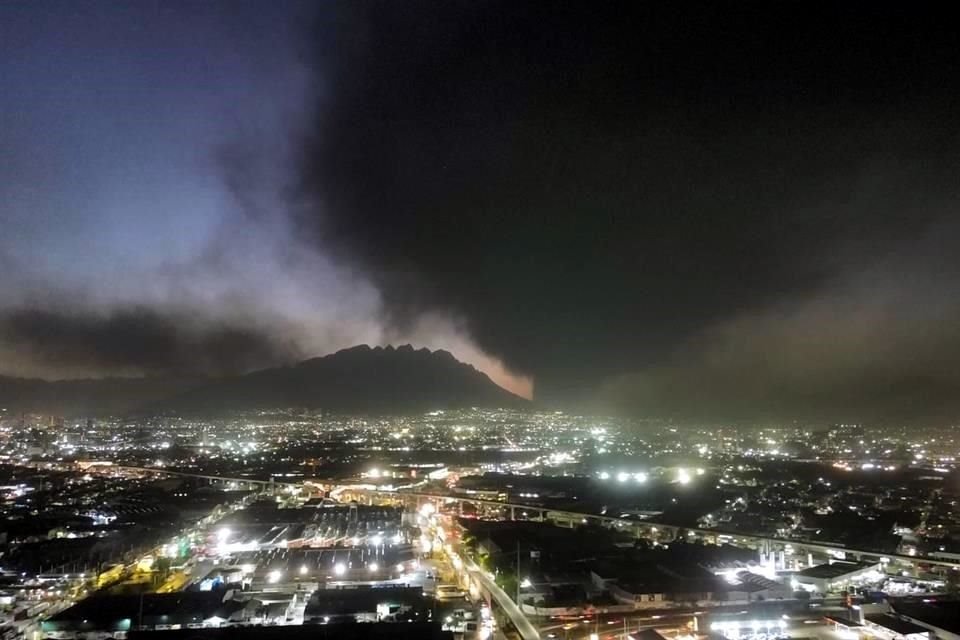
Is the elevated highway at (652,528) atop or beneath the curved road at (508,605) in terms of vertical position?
atop

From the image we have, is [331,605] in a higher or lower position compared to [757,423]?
lower

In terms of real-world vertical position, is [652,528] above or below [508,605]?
above

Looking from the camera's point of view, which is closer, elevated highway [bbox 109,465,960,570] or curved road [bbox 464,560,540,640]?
curved road [bbox 464,560,540,640]

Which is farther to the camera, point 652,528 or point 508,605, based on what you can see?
point 652,528

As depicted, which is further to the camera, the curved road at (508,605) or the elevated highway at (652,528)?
the elevated highway at (652,528)

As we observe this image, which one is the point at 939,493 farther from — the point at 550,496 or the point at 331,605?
the point at 331,605

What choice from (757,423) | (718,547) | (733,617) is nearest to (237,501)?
(718,547)

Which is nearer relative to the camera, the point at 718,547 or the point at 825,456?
the point at 718,547

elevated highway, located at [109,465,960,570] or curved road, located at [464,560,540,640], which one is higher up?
elevated highway, located at [109,465,960,570]
